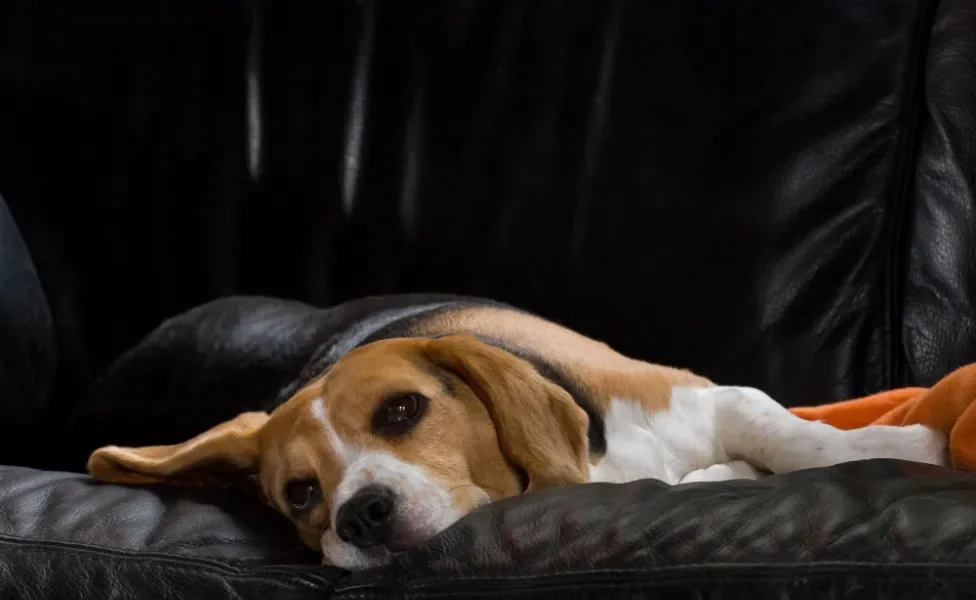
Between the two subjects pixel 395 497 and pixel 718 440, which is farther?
A: pixel 718 440

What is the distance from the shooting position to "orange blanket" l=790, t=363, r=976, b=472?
1257 millimetres

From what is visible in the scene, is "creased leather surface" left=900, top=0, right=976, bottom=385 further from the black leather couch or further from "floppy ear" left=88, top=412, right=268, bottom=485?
"floppy ear" left=88, top=412, right=268, bottom=485

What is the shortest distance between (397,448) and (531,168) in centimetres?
87

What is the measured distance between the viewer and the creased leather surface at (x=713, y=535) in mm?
913

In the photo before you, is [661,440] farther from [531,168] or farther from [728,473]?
[531,168]

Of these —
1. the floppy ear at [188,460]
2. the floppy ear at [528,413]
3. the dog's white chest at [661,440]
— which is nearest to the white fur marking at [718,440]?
the dog's white chest at [661,440]

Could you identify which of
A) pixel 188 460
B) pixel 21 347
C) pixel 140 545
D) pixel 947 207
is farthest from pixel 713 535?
pixel 21 347

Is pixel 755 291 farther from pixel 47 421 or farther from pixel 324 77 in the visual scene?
pixel 47 421

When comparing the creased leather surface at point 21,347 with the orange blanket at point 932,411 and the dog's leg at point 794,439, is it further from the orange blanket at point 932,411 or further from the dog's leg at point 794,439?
the orange blanket at point 932,411

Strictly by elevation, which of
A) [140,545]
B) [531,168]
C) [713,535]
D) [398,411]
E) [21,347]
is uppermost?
[531,168]

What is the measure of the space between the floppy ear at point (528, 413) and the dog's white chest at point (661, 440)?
115mm

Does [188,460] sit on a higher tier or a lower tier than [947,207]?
lower

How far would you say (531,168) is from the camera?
6.92ft

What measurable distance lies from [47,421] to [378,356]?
1.12 meters
